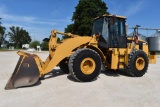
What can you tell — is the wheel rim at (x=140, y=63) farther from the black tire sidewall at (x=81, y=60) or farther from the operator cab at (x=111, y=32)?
the black tire sidewall at (x=81, y=60)

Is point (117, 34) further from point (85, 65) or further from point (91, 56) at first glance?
point (85, 65)

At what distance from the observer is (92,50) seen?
27.9 feet

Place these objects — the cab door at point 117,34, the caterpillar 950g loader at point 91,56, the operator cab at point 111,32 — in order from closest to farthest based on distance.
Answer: the caterpillar 950g loader at point 91,56, the operator cab at point 111,32, the cab door at point 117,34

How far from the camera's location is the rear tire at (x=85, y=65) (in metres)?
8.04

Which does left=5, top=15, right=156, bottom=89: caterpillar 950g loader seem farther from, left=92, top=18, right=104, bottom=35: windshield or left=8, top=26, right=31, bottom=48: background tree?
left=8, top=26, right=31, bottom=48: background tree

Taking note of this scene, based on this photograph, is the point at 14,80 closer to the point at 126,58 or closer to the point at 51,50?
the point at 51,50

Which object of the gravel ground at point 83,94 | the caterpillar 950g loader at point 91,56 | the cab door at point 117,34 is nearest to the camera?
the gravel ground at point 83,94

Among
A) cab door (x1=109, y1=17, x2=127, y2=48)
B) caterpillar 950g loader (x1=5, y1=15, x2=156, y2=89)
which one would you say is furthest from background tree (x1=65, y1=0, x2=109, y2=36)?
cab door (x1=109, y1=17, x2=127, y2=48)

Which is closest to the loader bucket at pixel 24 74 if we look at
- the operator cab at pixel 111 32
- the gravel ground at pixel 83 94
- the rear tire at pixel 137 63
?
Result: the gravel ground at pixel 83 94

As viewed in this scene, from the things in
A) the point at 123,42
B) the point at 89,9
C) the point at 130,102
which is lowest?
the point at 130,102

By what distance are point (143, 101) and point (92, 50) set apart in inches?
122

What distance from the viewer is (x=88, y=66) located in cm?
852

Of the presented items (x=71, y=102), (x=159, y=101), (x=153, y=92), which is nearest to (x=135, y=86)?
(x=153, y=92)

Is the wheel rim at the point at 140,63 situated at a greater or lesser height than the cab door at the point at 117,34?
lesser
